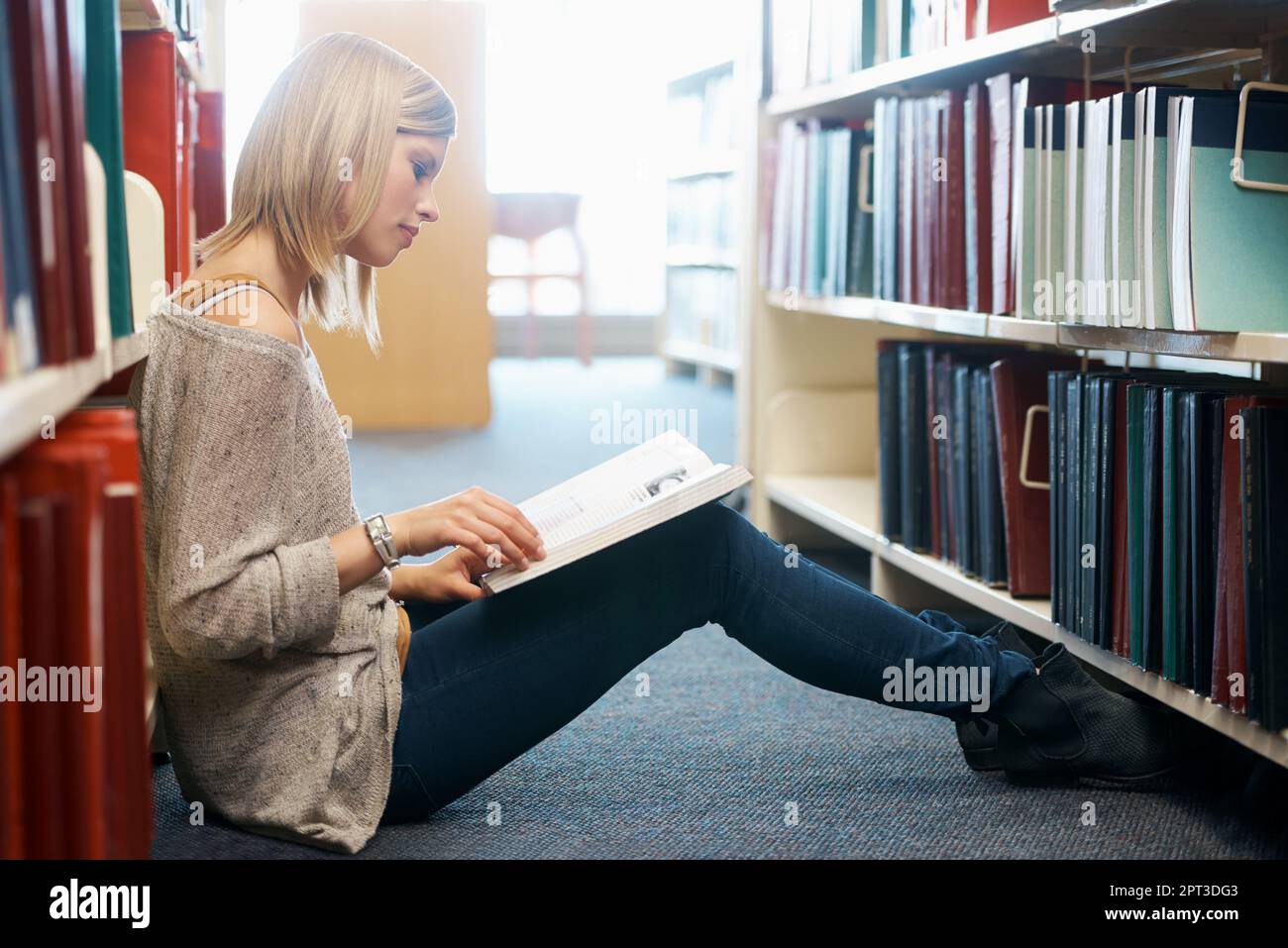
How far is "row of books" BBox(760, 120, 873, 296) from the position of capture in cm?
222

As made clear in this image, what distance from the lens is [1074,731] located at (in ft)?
4.45

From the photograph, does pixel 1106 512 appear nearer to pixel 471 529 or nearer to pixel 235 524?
A: pixel 471 529

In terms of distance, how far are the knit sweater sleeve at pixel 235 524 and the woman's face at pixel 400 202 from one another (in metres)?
0.15

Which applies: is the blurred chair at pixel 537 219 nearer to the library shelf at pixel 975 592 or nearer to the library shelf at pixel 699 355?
the library shelf at pixel 699 355

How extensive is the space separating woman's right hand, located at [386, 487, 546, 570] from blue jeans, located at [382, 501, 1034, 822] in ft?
0.31

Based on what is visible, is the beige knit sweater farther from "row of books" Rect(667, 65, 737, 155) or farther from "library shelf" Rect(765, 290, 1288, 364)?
"row of books" Rect(667, 65, 737, 155)

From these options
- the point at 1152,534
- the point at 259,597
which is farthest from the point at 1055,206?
the point at 259,597

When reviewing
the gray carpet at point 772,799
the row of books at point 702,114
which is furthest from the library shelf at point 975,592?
the row of books at point 702,114

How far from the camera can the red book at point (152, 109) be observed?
150cm

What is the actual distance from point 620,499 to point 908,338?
1.38 metres

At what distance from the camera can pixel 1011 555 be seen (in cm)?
168

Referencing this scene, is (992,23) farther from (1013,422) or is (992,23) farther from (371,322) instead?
(371,322)

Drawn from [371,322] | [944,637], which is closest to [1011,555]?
[944,637]

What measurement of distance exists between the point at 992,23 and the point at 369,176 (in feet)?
2.98
